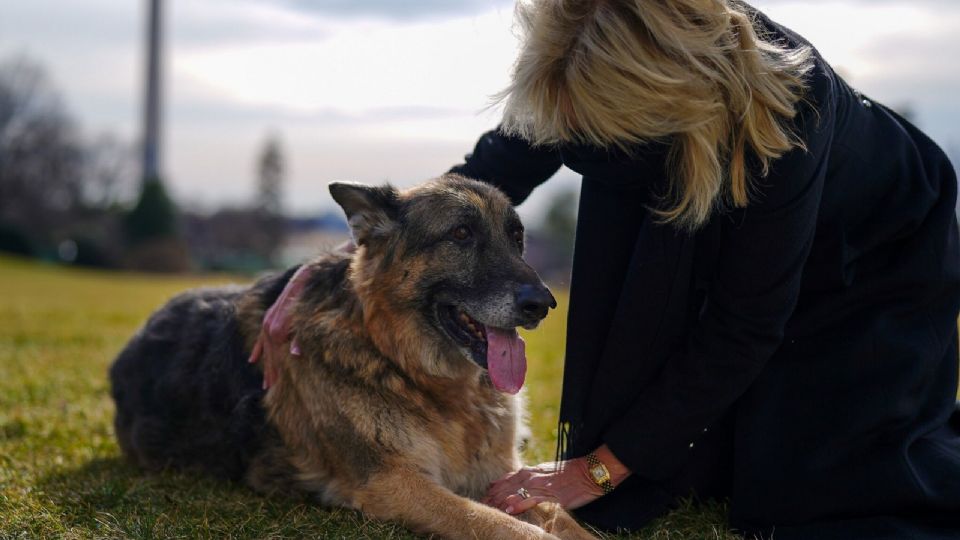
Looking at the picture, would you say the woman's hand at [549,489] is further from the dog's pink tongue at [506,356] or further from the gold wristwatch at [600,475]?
the dog's pink tongue at [506,356]

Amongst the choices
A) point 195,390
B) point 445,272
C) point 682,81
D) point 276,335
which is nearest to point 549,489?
point 445,272

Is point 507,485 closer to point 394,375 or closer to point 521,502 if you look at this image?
point 521,502

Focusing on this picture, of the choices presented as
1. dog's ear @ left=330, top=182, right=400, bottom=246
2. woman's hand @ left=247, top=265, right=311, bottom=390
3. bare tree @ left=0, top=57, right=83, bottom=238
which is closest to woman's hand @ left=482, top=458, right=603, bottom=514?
woman's hand @ left=247, top=265, right=311, bottom=390

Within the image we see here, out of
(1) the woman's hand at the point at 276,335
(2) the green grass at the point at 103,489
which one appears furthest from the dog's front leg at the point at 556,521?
(1) the woman's hand at the point at 276,335

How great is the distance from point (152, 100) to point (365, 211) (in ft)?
172

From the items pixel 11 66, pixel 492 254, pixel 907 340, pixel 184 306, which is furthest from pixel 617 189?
pixel 11 66

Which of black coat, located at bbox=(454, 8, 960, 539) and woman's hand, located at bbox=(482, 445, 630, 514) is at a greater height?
black coat, located at bbox=(454, 8, 960, 539)

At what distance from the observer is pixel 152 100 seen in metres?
52.2

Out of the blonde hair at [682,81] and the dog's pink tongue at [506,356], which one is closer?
the blonde hair at [682,81]

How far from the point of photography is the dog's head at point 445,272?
157 inches

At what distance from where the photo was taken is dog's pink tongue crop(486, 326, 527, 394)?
13.0 feet

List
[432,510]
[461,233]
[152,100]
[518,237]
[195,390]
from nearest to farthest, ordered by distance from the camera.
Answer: [432,510], [461,233], [518,237], [195,390], [152,100]

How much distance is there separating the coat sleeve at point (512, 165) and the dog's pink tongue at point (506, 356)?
3.35ft

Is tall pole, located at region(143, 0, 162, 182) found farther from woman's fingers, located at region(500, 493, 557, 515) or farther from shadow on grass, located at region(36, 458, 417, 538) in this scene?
woman's fingers, located at region(500, 493, 557, 515)
